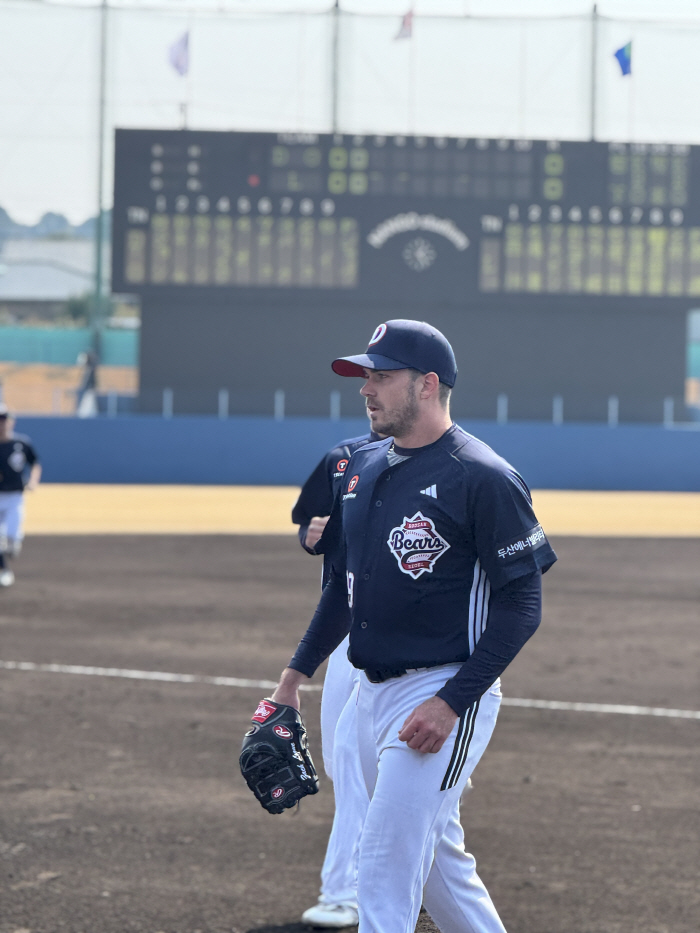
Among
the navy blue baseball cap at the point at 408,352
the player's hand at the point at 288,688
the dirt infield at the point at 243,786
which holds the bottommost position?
the dirt infield at the point at 243,786

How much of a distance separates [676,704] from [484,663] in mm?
5511

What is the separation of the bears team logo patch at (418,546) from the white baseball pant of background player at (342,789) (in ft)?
3.25

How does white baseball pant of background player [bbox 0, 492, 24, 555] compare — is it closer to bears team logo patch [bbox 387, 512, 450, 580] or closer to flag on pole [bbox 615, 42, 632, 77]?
bears team logo patch [bbox 387, 512, 450, 580]

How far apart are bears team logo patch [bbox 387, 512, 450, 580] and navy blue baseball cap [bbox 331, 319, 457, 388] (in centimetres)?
45

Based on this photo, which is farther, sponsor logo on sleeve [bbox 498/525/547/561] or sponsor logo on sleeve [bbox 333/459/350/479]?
sponsor logo on sleeve [bbox 333/459/350/479]

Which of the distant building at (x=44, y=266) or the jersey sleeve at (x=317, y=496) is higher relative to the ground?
the distant building at (x=44, y=266)

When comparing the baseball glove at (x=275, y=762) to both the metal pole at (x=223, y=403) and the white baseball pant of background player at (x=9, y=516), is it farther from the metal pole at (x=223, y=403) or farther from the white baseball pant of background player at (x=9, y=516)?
the metal pole at (x=223, y=403)

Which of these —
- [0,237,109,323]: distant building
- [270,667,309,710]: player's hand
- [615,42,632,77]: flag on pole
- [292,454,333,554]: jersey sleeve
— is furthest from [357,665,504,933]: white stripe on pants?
[0,237,109,323]: distant building

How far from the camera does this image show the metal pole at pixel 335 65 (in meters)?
40.6

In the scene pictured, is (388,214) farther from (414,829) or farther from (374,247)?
(414,829)

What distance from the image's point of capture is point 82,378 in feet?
114

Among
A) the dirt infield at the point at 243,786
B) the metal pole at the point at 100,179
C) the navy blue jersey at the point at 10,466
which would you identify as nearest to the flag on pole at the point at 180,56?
the metal pole at the point at 100,179

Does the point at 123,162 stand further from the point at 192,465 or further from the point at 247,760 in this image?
the point at 247,760

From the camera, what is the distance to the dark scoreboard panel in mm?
28219
